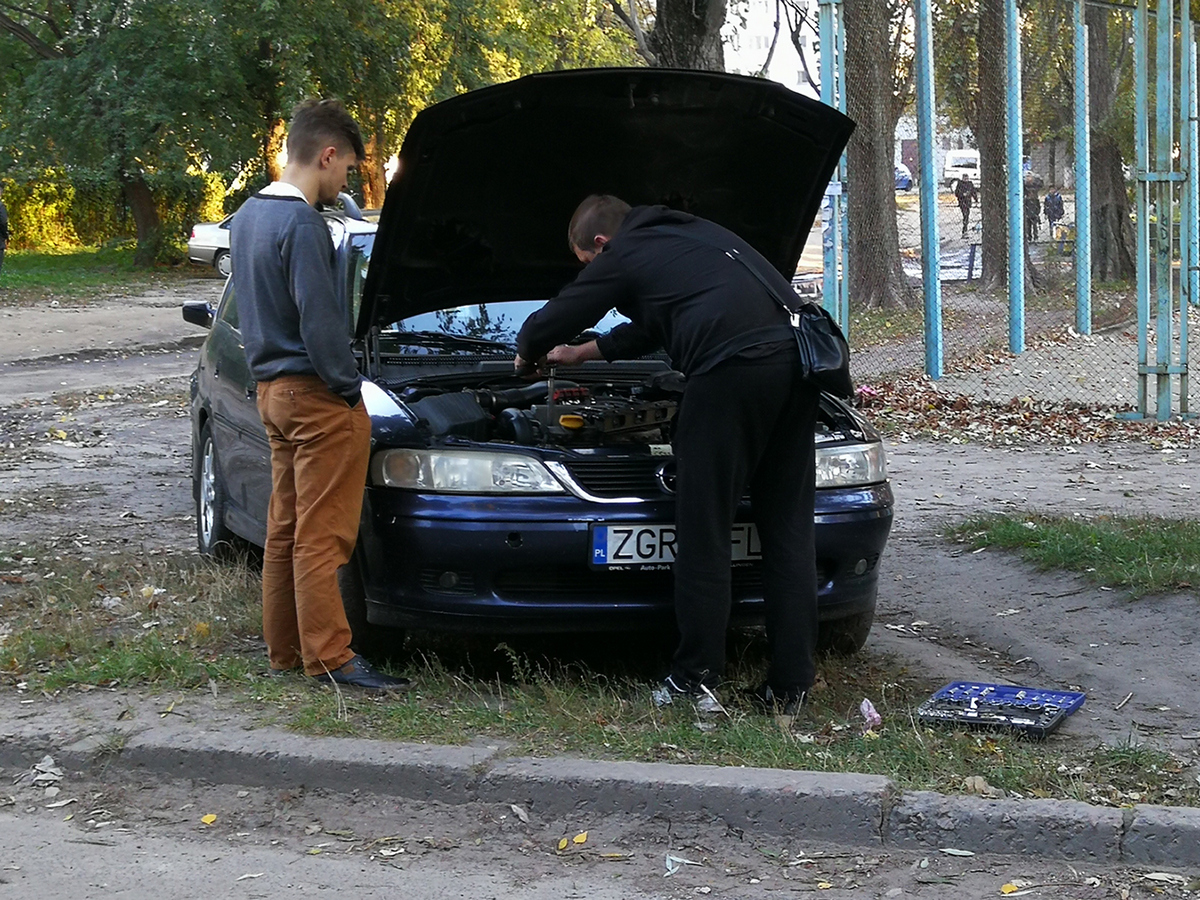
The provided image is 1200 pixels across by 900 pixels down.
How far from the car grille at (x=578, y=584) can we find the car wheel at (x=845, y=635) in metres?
0.93

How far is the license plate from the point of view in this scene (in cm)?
487

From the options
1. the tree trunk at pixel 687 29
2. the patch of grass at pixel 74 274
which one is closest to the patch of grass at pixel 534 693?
the tree trunk at pixel 687 29

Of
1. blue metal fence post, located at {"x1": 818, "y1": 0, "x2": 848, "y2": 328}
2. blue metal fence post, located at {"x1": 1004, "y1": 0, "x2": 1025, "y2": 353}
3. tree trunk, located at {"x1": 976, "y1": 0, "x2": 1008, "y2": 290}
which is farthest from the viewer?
tree trunk, located at {"x1": 976, "y1": 0, "x2": 1008, "y2": 290}

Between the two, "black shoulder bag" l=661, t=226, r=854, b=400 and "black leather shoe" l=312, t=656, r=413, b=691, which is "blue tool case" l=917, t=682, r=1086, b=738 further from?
"black leather shoe" l=312, t=656, r=413, b=691

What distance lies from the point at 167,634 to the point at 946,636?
301cm

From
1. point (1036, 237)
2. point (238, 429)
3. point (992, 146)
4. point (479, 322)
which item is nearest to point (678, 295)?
point (479, 322)

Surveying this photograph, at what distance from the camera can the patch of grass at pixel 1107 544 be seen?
21.9 ft

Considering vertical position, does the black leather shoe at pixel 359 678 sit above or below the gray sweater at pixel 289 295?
below

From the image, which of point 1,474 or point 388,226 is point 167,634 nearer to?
point 388,226

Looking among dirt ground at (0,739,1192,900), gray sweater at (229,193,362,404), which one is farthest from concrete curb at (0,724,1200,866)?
gray sweater at (229,193,362,404)

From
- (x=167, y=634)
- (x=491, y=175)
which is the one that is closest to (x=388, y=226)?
(x=491, y=175)

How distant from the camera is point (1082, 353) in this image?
52.4ft

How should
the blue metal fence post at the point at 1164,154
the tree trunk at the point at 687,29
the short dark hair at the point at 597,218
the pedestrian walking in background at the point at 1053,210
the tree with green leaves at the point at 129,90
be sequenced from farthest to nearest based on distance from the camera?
1. the tree with green leaves at the point at 129,90
2. the pedestrian walking in background at the point at 1053,210
3. the tree trunk at the point at 687,29
4. the blue metal fence post at the point at 1164,154
5. the short dark hair at the point at 597,218

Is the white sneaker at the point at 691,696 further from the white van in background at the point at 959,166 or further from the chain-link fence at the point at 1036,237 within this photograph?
the white van in background at the point at 959,166
